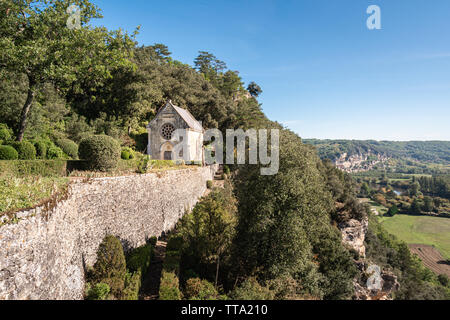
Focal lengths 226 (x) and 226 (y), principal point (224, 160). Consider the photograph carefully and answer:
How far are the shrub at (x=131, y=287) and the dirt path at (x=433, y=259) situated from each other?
4564 cm

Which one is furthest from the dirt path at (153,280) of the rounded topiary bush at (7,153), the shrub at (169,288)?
the rounded topiary bush at (7,153)

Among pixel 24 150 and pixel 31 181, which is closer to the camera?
pixel 31 181

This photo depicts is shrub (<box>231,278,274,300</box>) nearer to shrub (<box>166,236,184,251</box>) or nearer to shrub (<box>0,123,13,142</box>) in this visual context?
shrub (<box>166,236,184,251</box>)

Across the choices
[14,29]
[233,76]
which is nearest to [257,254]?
[14,29]

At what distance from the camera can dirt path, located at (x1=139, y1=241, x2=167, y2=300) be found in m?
10.6

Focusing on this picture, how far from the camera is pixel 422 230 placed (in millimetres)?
49812

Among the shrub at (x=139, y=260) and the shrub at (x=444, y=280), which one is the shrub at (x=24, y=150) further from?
the shrub at (x=444, y=280)

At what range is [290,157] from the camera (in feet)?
41.7

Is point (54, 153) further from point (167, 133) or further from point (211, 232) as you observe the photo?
point (167, 133)

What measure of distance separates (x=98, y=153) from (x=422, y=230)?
64.9m

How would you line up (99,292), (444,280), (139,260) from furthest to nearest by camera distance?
(444,280) < (139,260) < (99,292)

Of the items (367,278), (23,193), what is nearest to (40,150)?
(23,193)

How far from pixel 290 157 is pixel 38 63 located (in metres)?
17.3
